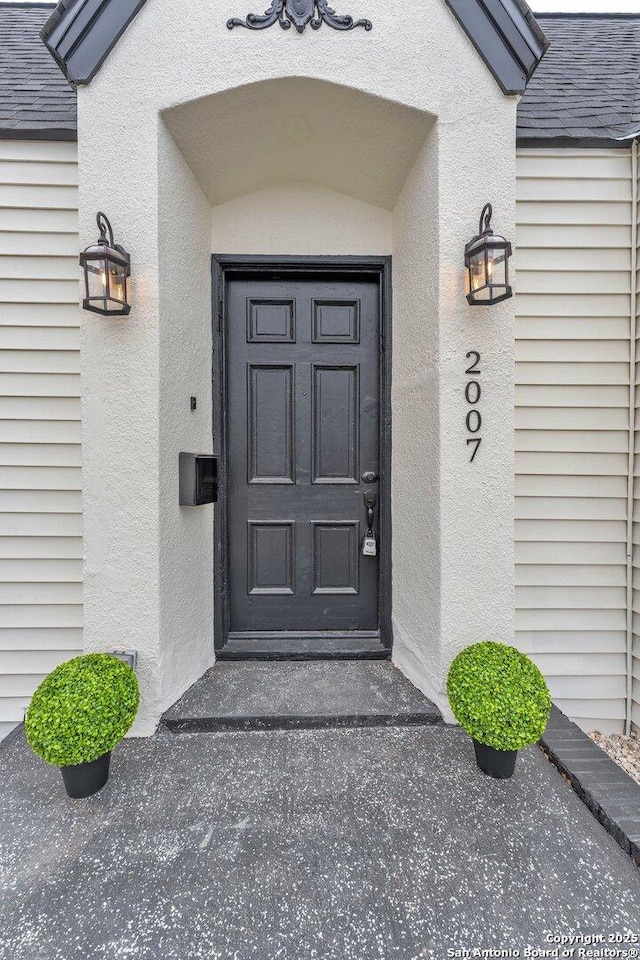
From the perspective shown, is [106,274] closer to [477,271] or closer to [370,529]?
[477,271]

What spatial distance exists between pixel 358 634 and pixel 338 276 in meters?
2.09

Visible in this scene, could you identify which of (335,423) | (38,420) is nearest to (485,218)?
(335,423)

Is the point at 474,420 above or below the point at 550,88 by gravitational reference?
below

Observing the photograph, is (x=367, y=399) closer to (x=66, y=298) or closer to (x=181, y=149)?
(x=181, y=149)

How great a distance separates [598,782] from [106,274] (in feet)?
9.30

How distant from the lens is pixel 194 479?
2133 mm

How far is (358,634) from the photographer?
2.52m

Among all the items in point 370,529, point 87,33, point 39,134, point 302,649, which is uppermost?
point 87,33

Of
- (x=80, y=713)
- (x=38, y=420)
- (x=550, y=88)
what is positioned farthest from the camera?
(x=550, y=88)

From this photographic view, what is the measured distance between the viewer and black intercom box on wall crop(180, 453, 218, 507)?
2131mm

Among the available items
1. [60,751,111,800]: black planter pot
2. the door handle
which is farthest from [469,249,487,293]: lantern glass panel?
[60,751,111,800]: black planter pot

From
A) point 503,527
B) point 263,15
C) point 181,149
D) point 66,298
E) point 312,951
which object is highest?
point 263,15

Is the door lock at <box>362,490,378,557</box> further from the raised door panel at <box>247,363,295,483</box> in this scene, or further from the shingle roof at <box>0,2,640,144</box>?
the shingle roof at <box>0,2,640,144</box>

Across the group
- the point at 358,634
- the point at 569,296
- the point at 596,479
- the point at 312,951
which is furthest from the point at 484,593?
the point at 569,296
